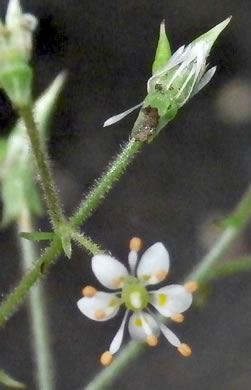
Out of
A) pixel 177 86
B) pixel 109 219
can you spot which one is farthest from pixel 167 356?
pixel 177 86

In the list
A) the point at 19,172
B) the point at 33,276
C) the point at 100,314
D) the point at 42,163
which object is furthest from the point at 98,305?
the point at 19,172

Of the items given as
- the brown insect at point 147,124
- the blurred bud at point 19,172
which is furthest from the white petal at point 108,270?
the blurred bud at point 19,172

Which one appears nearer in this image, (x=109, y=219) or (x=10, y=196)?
(x=10, y=196)

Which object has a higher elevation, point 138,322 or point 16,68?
point 16,68

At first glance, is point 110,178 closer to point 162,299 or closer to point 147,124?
point 147,124

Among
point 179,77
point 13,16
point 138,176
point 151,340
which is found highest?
point 138,176

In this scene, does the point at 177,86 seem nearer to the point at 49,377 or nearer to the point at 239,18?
the point at 49,377
